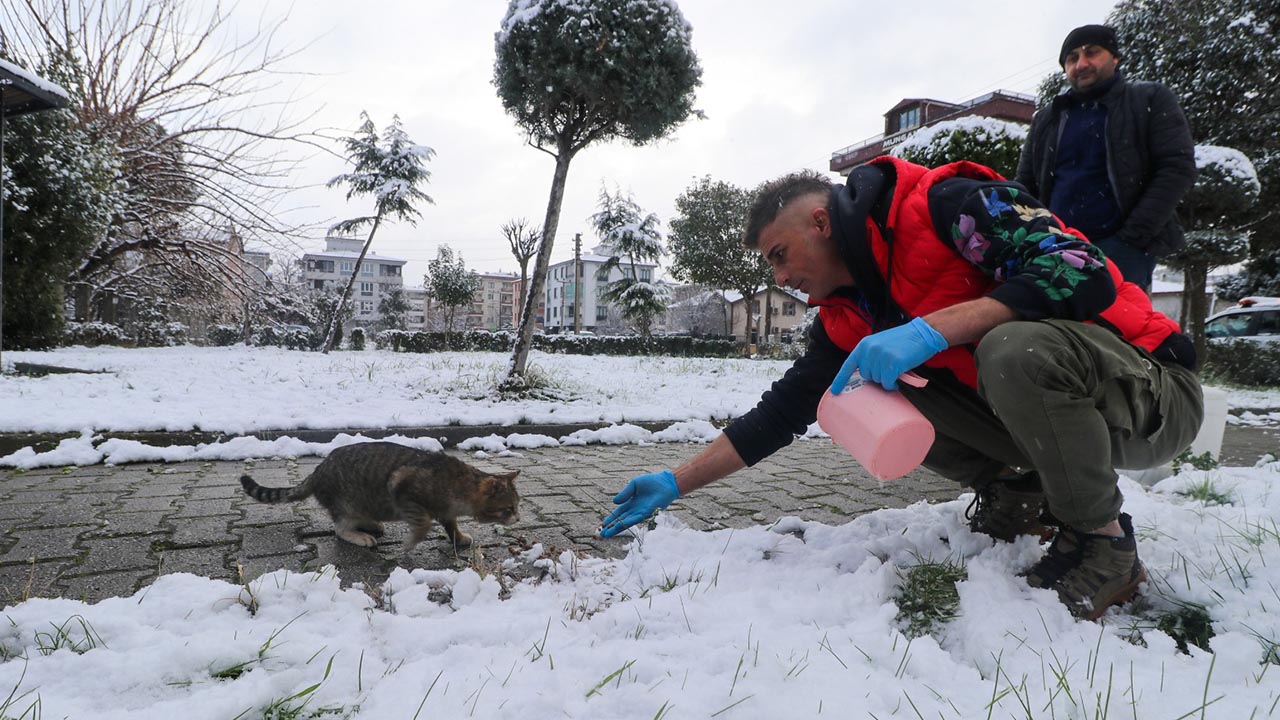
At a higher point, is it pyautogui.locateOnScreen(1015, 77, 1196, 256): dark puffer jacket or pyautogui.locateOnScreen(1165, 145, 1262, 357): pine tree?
pyautogui.locateOnScreen(1165, 145, 1262, 357): pine tree

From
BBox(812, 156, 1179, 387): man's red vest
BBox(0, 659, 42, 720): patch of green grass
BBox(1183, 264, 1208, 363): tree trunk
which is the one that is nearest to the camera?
BBox(0, 659, 42, 720): patch of green grass

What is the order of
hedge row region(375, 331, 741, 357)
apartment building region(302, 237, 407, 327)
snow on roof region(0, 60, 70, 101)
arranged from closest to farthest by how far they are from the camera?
snow on roof region(0, 60, 70, 101) → hedge row region(375, 331, 741, 357) → apartment building region(302, 237, 407, 327)

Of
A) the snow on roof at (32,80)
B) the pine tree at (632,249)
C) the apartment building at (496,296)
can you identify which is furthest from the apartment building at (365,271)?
the snow on roof at (32,80)

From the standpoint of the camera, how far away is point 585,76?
6.38 meters

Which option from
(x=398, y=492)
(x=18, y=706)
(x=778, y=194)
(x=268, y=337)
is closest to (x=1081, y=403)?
(x=778, y=194)

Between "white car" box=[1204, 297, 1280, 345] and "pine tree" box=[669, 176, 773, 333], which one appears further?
"pine tree" box=[669, 176, 773, 333]

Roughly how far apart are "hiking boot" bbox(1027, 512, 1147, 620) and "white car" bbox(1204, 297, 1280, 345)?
1564 cm

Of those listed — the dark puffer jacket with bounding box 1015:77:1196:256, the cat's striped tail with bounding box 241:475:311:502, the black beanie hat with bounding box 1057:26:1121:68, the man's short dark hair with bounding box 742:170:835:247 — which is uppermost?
→ the black beanie hat with bounding box 1057:26:1121:68

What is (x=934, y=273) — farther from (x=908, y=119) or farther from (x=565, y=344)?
(x=908, y=119)

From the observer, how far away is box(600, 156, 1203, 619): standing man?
1701mm

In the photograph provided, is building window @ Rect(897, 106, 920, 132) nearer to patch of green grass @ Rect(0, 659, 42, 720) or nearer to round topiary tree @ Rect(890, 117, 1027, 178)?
round topiary tree @ Rect(890, 117, 1027, 178)

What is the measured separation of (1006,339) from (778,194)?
84 centimetres

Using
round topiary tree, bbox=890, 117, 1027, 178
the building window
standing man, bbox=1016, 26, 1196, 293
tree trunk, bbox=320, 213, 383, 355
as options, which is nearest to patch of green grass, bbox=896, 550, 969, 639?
standing man, bbox=1016, 26, 1196, 293

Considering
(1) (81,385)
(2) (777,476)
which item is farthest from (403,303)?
(2) (777,476)
